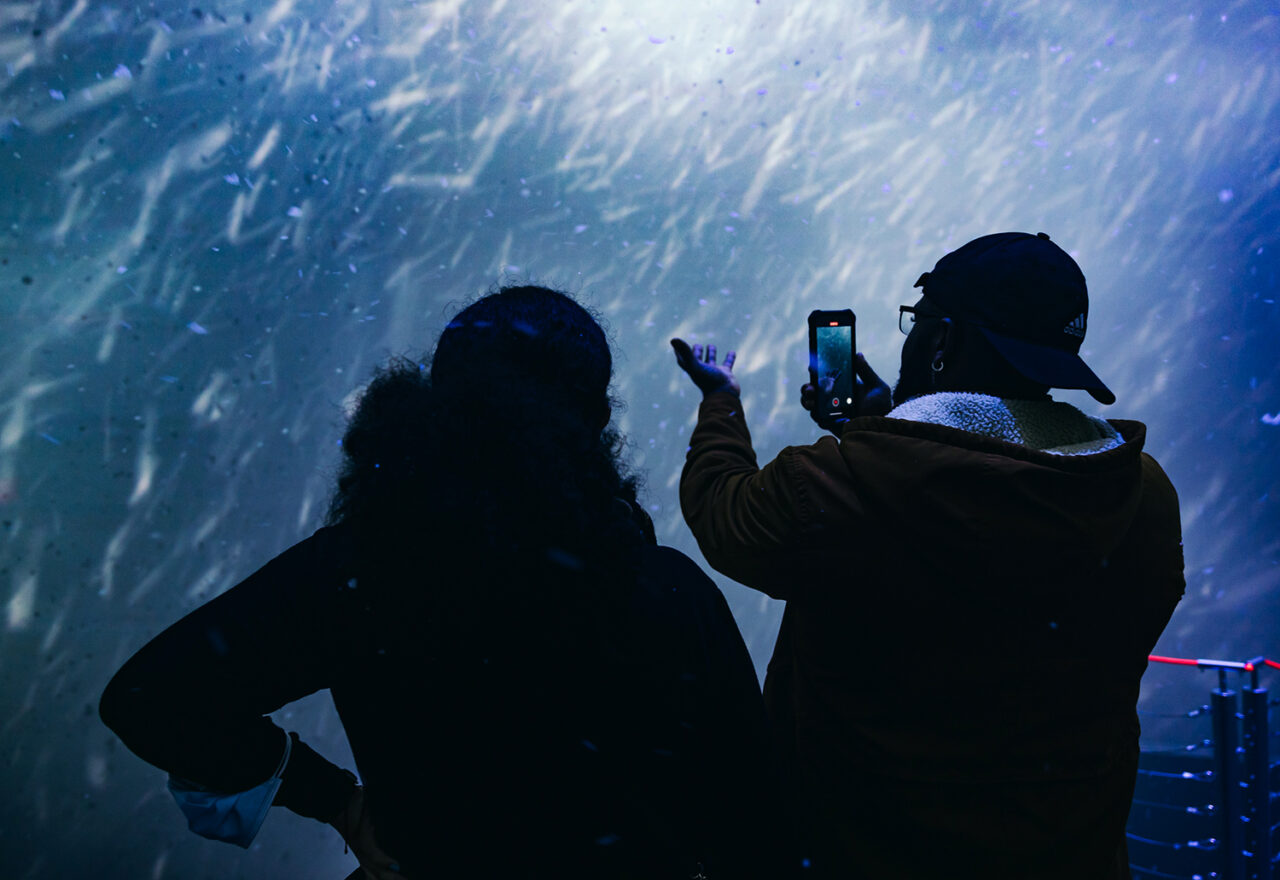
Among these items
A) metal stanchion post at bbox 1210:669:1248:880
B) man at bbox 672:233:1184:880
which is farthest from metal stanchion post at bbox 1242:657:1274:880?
man at bbox 672:233:1184:880

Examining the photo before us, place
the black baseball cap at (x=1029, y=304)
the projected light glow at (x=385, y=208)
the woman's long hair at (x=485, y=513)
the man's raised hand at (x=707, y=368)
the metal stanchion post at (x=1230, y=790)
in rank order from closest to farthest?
the woman's long hair at (x=485, y=513) < the black baseball cap at (x=1029, y=304) < the man's raised hand at (x=707, y=368) < the projected light glow at (x=385, y=208) < the metal stanchion post at (x=1230, y=790)

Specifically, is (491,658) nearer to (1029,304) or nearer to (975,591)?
(975,591)

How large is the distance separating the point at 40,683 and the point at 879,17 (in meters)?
4.32

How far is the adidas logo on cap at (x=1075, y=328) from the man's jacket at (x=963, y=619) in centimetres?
10

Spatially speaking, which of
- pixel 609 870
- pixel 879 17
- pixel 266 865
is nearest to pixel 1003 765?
pixel 609 870

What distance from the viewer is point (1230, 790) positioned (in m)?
1.87

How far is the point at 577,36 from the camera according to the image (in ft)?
9.09

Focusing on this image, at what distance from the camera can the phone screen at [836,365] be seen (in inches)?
42.2

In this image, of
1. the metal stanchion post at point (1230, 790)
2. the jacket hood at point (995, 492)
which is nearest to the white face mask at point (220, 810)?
the jacket hood at point (995, 492)

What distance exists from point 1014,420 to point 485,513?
1.81 ft

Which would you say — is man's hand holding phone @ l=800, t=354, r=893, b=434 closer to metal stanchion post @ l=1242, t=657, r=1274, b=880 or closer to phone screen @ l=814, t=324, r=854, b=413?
phone screen @ l=814, t=324, r=854, b=413

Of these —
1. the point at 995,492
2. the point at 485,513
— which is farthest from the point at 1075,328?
the point at 485,513

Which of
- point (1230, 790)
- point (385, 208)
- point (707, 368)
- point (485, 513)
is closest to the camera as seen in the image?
point (485, 513)

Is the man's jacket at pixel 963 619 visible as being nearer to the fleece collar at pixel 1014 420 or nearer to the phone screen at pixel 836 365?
the fleece collar at pixel 1014 420
